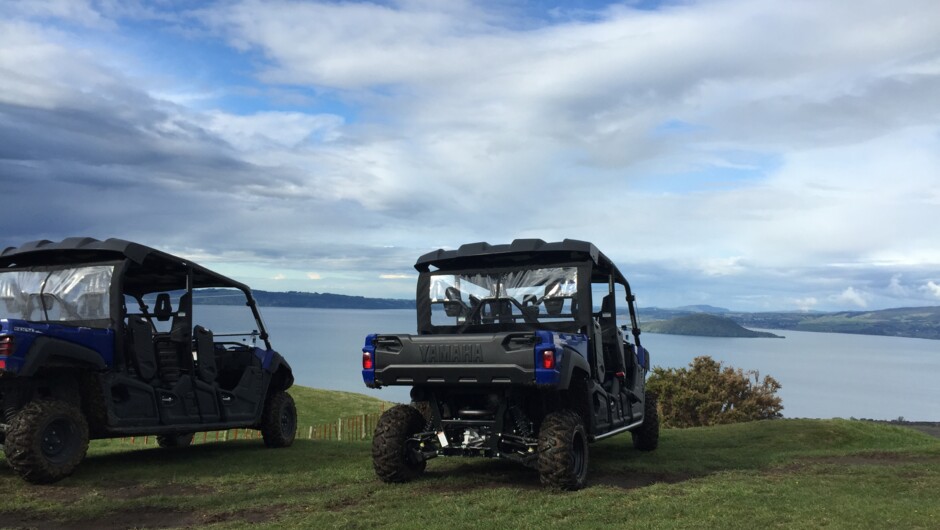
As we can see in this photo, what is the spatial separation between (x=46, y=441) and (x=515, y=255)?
6082 mm

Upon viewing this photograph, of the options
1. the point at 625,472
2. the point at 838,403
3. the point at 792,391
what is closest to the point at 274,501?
the point at 625,472

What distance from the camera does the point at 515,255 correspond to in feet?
33.6

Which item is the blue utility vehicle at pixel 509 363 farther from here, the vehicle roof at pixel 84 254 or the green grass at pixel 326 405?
the green grass at pixel 326 405

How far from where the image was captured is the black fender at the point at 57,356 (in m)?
8.91

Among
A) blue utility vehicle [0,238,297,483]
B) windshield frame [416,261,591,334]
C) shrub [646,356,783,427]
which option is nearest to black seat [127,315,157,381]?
blue utility vehicle [0,238,297,483]

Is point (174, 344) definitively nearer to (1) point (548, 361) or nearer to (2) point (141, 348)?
(2) point (141, 348)

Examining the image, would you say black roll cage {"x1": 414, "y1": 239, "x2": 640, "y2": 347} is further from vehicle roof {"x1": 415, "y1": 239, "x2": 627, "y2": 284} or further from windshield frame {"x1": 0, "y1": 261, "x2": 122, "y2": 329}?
windshield frame {"x1": 0, "y1": 261, "x2": 122, "y2": 329}

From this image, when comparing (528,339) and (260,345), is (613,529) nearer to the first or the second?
(528,339)

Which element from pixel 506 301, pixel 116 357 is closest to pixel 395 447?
pixel 506 301

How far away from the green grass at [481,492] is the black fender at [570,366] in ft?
3.88

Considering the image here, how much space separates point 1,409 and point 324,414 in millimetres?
32655

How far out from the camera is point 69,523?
7.40m

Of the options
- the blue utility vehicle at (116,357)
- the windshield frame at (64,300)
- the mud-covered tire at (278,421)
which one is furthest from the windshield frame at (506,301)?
the windshield frame at (64,300)

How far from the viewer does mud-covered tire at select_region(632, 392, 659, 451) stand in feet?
42.6
